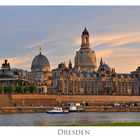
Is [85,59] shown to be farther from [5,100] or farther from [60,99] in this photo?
[5,100]

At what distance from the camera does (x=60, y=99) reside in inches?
1046

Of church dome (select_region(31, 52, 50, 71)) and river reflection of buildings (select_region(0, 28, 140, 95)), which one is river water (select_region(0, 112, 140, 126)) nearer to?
river reflection of buildings (select_region(0, 28, 140, 95))

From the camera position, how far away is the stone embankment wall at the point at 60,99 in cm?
2486

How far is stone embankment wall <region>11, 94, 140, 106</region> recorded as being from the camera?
24859mm

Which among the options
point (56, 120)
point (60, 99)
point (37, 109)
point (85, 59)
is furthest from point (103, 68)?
point (56, 120)

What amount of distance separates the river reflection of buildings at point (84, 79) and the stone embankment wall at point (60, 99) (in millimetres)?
1313

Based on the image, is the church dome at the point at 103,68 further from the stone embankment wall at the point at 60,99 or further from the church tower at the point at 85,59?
the stone embankment wall at the point at 60,99

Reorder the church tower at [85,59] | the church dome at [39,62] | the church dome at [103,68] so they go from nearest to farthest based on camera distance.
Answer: the church dome at [103,68] → the church tower at [85,59] → the church dome at [39,62]

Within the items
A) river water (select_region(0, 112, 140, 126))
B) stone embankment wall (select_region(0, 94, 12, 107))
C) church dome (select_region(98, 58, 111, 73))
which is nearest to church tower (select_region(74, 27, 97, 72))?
church dome (select_region(98, 58, 111, 73))

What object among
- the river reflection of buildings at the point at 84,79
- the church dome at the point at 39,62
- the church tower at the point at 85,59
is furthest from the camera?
the church dome at the point at 39,62

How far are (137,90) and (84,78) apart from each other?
3.27 m

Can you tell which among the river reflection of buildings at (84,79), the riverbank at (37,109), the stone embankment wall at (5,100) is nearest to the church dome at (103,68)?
the river reflection of buildings at (84,79)
